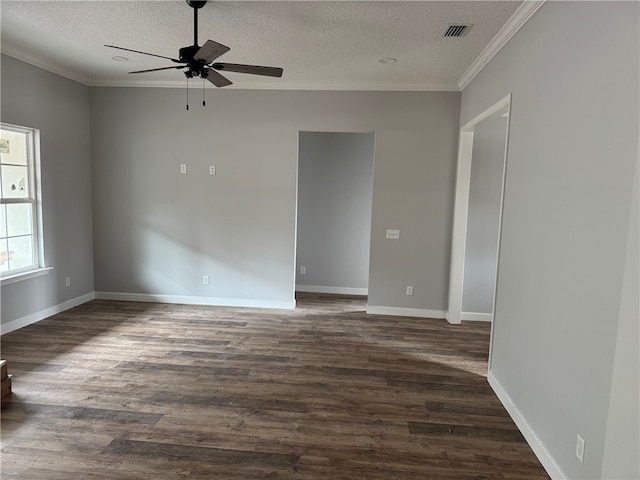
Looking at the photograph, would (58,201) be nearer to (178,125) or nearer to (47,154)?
(47,154)

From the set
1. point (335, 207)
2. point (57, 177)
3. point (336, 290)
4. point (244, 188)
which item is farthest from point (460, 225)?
point (57, 177)

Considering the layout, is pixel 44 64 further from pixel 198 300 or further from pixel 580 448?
pixel 580 448

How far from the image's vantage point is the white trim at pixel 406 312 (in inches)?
188

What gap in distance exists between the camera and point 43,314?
14.0 feet

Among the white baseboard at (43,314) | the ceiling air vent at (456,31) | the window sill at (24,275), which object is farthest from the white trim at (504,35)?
the white baseboard at (43,314)

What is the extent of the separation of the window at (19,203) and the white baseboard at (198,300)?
1105mm

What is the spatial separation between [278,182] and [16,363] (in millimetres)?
3215

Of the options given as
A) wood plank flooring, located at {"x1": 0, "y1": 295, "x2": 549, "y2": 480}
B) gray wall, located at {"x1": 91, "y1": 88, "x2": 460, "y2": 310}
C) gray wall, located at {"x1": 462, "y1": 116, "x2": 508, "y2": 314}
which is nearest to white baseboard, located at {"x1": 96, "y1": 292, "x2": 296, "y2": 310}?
gray wall, located at {"x1": 91, "y1": 88, "x2": 460, "y2": 310}

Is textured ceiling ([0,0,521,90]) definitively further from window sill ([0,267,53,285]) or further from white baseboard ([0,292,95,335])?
white baseboard ([0,292,95,335])

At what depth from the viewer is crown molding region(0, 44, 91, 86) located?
3664mm

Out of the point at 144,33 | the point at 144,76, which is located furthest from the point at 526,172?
the point at 144,76

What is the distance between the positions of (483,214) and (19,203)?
17.5ft

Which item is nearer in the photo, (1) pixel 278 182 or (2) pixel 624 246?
(2) pixel 624 246

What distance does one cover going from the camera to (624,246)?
1.50 meters
